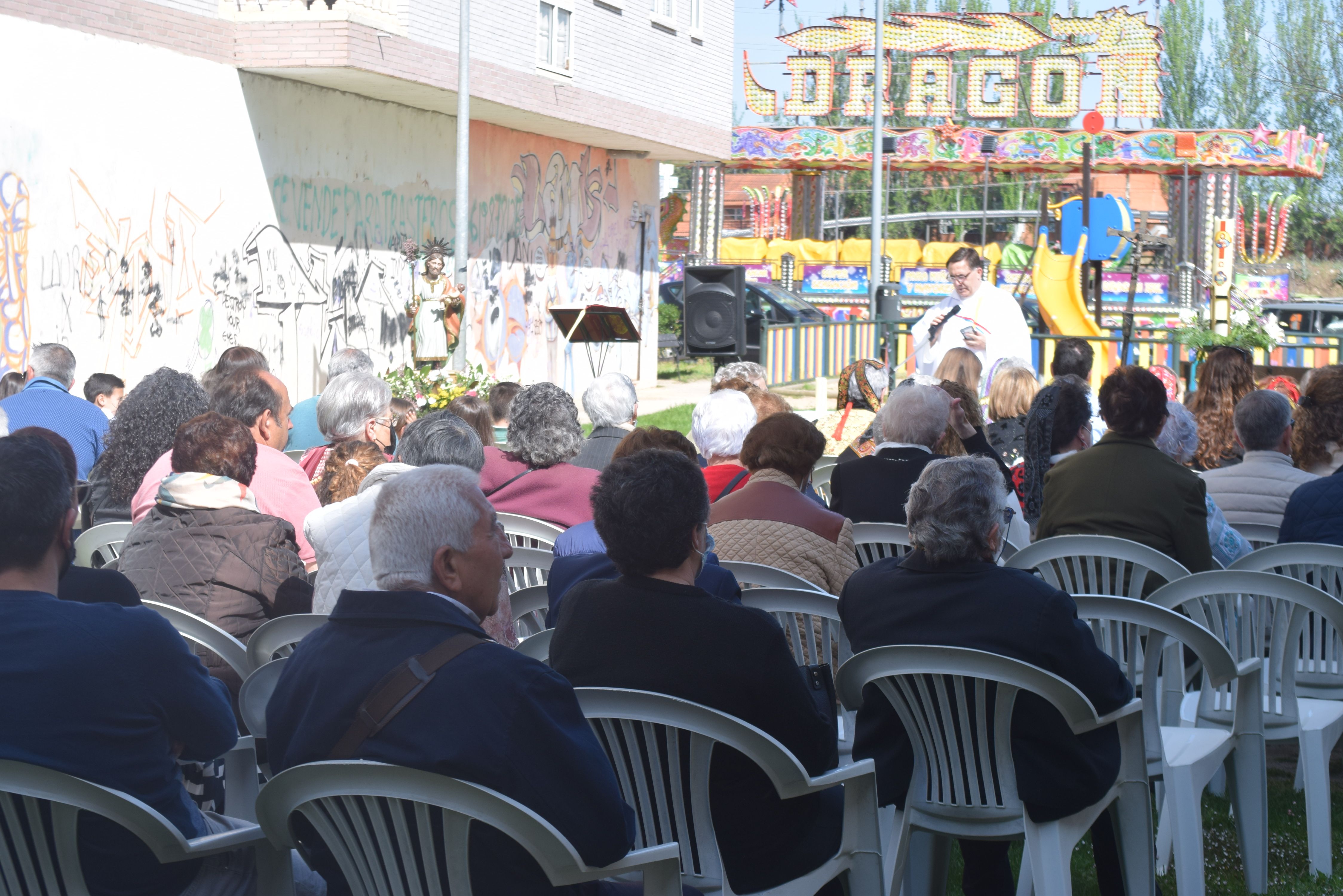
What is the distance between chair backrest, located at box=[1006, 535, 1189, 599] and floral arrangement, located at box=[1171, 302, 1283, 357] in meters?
Result: 8.45

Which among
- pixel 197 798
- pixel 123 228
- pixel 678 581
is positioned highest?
pixel 123 228

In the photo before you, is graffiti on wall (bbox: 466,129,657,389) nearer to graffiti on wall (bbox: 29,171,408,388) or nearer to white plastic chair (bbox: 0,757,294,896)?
graffiti on wall (bbox: 29,171,408,388)

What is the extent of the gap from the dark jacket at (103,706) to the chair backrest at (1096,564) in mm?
2794

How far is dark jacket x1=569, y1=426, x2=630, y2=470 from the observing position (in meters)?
6.25

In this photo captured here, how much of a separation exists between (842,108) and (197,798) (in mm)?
40077

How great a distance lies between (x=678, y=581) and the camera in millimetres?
3162

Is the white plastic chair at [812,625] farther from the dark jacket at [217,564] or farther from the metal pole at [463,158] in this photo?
the metal pole at [463,158]

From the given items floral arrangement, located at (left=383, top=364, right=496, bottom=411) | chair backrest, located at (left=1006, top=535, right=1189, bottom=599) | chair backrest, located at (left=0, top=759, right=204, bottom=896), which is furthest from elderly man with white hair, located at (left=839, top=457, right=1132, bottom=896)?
floral arrangement, located at (left=383, top=364, right=496, bottom=411)

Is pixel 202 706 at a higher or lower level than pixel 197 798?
higher

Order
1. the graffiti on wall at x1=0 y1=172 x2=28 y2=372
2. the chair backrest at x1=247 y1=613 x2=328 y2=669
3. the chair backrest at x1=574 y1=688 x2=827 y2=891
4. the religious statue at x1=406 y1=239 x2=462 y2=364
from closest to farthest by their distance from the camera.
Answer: the chair backrest at x1=574 y1=688 x2=827 y2=891, the chair backrest at x1=247 y1=613 x2=328 y2=669, the graffiti on wall at x1=0 y1=172 x2=28 y2=372, the religious statue at x1=406 y1=239 x2=462 y2=364

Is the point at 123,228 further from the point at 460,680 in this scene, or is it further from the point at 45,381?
the point at 460,680

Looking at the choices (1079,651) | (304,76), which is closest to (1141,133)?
(304,76)

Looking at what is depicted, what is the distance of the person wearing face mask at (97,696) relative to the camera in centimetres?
265

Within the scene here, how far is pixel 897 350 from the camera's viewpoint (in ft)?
60.0
